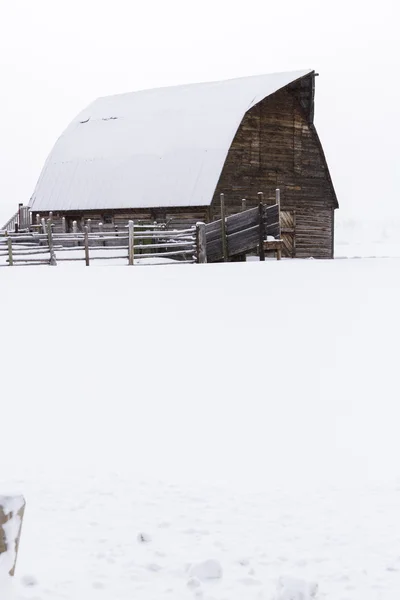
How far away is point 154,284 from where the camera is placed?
18.0 meters

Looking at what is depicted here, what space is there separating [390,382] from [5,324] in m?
6.41

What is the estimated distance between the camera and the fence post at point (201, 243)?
25250mm

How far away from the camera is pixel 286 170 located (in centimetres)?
3083

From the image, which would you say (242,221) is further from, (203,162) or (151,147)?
(151,147)

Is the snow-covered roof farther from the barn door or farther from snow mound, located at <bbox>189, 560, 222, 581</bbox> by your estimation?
snow mound, located at <bbox>189, 560, 222, 581</bbox>

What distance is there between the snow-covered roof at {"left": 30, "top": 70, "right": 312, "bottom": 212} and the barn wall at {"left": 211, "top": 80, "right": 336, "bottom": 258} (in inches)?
25.2

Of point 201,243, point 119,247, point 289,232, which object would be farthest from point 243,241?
point 289,232

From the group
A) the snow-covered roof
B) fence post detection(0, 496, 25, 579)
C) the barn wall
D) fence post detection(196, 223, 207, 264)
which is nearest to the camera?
fence post detection(0, 496, 25, 579)

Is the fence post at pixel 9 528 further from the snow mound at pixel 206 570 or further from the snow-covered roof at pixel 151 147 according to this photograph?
the snow-covered roof at pixel 151 147

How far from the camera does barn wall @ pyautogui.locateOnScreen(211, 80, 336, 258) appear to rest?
2922 centimetres

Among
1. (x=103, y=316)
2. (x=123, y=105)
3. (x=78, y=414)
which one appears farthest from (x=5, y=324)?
(x=123, y=105)

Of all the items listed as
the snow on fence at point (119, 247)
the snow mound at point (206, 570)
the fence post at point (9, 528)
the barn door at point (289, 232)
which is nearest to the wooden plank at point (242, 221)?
the snow on fence at point (119, 247)

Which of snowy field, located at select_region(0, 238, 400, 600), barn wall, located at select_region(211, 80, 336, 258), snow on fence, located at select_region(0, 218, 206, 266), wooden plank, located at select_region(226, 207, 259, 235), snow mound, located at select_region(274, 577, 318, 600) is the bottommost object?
snowy field, located at select_region(0, 238, 400, 600)

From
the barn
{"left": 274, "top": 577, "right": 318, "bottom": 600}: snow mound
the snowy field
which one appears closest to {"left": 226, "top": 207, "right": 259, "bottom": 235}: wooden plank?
the barn
